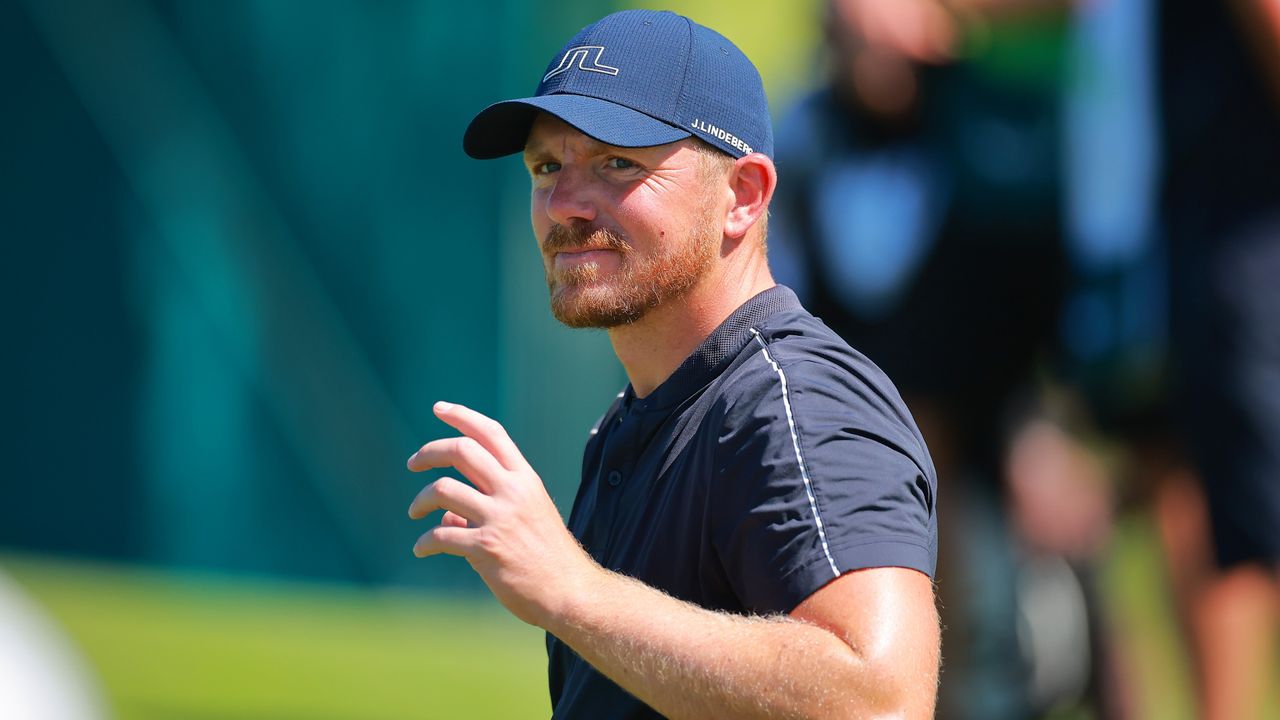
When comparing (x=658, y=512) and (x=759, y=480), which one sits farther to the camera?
(x=658, y=512)

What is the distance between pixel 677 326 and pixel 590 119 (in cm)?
33

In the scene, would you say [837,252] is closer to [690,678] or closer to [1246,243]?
[1246,243]

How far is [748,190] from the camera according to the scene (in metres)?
2.38

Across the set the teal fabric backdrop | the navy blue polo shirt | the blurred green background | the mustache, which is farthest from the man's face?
the teal fabric backdrop

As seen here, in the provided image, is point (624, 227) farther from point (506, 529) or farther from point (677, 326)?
point (506, 529)

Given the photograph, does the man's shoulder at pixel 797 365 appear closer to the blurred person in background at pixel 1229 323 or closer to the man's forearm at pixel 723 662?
the man's forearm at pixel 723 662

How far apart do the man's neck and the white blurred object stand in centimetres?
165

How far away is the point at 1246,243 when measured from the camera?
3.57 meters

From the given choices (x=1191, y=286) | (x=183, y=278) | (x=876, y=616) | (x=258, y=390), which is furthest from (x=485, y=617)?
(x=876, y=616)

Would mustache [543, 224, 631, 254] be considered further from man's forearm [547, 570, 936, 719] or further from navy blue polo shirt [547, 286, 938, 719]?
man's forearm [547, 570, 936, 719]

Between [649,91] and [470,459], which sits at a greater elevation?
[649,91]

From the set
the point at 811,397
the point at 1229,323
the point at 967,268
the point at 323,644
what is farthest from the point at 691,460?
the point at 323,644

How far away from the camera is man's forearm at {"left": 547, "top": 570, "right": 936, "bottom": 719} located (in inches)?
71.1

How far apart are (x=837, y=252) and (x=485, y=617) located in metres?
2.93
